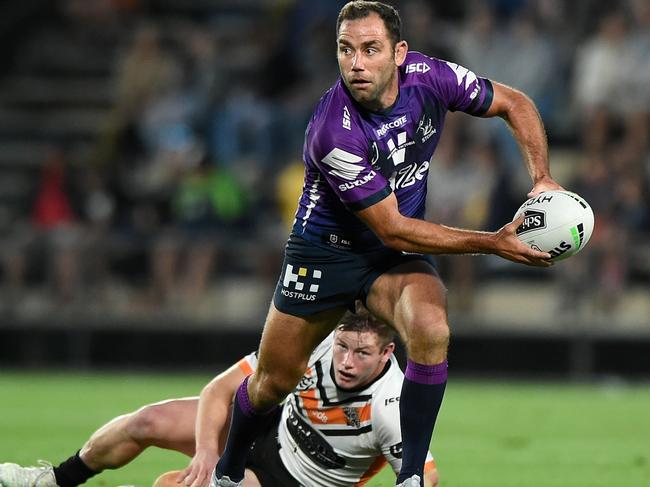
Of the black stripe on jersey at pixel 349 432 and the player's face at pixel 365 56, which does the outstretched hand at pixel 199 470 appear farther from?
the player's face at pixel 365 56

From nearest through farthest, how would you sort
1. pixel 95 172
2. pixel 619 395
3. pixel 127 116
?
1. pixel 619 395
2. pixel 95 172
3. pixel 127 116

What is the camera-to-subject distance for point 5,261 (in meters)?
13.7

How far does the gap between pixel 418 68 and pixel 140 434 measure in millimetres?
2043

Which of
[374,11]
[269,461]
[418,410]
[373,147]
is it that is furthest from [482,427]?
[374,11]

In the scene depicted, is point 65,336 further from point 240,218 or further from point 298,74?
point 298,74

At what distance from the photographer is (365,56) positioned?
18.4 feet

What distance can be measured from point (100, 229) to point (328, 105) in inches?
334

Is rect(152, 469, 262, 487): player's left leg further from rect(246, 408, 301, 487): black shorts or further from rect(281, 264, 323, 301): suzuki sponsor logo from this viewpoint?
rect(281, 264, 323, 301): suzuki sponsor logo

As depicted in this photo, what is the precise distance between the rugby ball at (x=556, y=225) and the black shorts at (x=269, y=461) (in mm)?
1584

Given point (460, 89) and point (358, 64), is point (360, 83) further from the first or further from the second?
point (460, 89)

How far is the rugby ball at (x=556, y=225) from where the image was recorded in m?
5.37

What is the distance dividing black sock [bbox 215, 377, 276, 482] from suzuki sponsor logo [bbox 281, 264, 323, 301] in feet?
1.59

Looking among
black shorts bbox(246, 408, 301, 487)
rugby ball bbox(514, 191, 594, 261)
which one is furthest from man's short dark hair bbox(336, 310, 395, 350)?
rugby ball bbox(514, 191, 594, 261)

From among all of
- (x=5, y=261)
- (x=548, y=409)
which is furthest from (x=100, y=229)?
(x=548, y=409)
